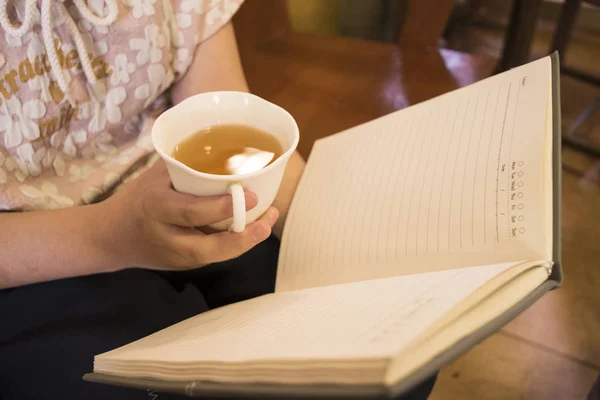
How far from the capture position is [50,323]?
51 cm

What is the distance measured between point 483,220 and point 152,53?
0.42 meters

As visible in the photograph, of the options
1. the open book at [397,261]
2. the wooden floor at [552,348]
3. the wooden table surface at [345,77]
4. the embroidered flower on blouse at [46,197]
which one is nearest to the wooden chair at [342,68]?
the wooden table surface at [345,77]

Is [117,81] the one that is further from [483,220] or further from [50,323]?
[483,220]

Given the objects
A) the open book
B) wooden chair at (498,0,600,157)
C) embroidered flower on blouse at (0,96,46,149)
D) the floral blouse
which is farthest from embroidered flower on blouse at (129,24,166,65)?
wooden chair at (498,0,600,157)

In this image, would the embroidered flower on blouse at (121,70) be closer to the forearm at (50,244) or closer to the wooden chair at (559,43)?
the forearm at (50,244)

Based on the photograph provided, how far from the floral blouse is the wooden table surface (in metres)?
0.26

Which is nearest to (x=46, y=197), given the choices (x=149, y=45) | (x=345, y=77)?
(x=149, y=45)

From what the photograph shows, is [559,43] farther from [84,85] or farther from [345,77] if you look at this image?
[84,85]

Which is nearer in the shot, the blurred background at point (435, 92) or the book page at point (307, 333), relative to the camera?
the book page at point (307, 333)

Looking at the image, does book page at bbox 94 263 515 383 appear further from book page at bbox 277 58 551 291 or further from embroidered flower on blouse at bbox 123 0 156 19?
embroidered flower on blouse at bbox 123 0 156 19

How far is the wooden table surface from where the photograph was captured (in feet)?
2.78

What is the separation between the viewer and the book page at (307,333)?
0.27m

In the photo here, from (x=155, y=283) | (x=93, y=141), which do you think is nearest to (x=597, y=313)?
(x=155, y=283)

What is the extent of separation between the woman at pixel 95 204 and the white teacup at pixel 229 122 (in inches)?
0.5
